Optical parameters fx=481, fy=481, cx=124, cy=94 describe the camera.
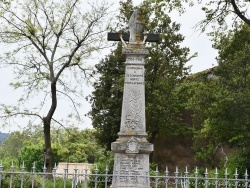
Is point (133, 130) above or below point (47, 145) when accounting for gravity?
below

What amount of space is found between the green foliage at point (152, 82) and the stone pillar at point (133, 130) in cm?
1267

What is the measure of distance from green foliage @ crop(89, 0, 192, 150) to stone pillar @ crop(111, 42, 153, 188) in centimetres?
1267

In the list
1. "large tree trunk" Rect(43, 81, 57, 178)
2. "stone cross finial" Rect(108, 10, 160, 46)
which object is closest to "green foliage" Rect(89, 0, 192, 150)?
"large tree trunk" Rect(43, 81, 57, 178)

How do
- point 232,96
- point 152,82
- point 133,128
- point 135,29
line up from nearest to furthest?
point 133,128
point 135,29
point 232,96
point 152,82

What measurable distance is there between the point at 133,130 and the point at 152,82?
48.9ft

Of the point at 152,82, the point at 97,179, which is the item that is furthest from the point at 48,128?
the point at 97,179

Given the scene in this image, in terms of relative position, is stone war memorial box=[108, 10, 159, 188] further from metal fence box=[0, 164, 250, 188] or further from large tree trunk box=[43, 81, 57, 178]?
large tree trunk box=[43, 81, 57, 178]

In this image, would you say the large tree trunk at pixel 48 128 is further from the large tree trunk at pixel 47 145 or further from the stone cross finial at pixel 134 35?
the stone cross finial at pixel 134 35

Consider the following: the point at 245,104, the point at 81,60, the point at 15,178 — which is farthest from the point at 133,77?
the point at 81,60

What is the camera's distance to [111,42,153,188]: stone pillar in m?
13.0

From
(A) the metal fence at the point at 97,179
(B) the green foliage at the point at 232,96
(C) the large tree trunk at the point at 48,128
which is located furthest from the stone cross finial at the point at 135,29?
(C) the large tree trunk at the point at 48,128

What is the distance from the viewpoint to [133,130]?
13.3 meters

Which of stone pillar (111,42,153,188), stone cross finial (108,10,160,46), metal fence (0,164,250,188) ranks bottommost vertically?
metal fence (0,164,250,188)

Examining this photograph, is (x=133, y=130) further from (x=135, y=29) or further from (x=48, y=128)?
(x=48, y=128)
